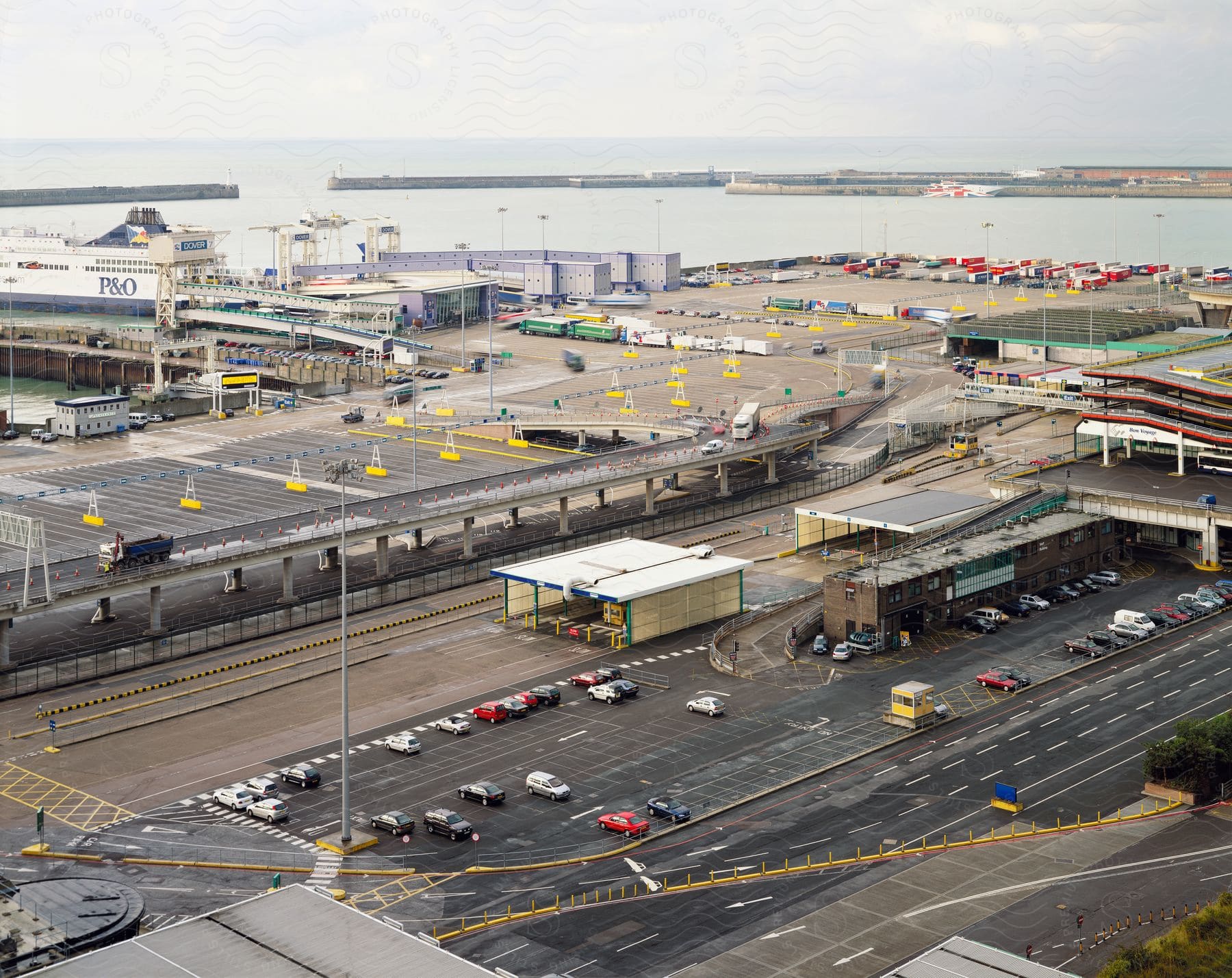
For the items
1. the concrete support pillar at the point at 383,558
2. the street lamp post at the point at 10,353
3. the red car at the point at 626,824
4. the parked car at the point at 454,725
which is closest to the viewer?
the red car at the point at 626,824

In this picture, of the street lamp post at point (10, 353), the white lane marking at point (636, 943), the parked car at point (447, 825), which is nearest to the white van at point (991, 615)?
the parked car at point (447, 825)

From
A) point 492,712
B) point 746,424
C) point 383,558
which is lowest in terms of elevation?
point 492,712

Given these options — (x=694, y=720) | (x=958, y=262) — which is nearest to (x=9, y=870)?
(x=694, y=720)

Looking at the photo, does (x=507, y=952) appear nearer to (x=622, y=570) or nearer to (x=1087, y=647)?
(x=622, y=570)

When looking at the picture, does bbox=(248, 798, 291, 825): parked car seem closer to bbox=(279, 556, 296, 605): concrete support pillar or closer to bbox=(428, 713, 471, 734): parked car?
bbox=(428, 713, 471, 734): parked car

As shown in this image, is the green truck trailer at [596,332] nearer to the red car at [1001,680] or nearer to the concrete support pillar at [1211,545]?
the concrete support pillar at [1211,545]

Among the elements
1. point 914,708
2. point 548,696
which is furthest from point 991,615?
point 548,696
